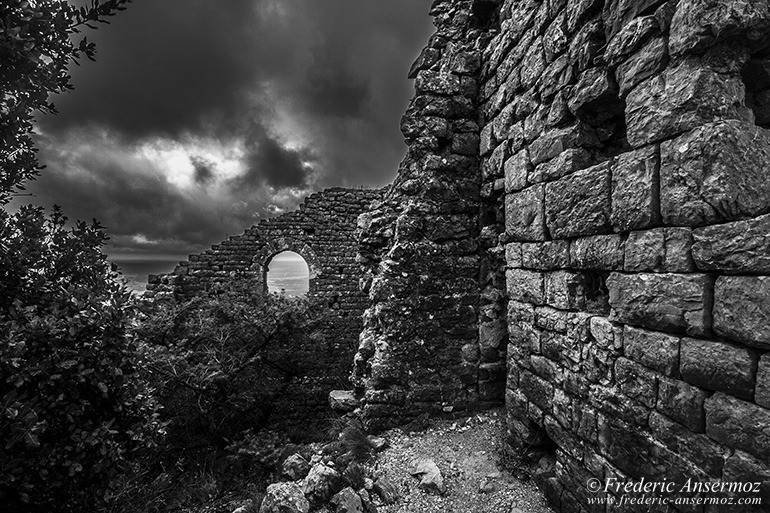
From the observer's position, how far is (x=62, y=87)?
3121 mm

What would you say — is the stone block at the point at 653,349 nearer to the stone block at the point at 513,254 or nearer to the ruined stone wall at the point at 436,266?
the stone block at the point at 513,254

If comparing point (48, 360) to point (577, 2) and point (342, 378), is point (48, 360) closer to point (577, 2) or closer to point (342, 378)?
point (577, 2)

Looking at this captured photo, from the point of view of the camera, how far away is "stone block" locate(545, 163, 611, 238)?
2334 millimetres

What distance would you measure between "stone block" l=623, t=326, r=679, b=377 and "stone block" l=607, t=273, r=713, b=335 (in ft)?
0.16

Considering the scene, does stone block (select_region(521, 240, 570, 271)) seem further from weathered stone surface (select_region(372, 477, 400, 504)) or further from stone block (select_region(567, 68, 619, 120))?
weathered stone surface (select_region(372, 477, 400, 504))

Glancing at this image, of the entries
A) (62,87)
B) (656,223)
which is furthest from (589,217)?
(62,87)

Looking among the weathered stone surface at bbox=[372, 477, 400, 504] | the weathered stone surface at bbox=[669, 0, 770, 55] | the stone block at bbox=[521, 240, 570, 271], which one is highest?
the weathered stone surface at bbox=[669, 0, 770, 55]

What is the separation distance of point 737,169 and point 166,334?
808 cm

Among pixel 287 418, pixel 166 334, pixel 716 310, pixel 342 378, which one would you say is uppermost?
pixel 716 310

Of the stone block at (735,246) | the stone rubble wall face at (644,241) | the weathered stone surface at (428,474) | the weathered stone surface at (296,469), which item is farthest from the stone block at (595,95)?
the weathered stone surface at (296,469)

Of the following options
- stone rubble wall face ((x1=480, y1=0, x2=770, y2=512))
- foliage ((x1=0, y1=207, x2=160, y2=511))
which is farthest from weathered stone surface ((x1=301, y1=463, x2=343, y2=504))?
stone rubble wall face ((x1=480, y1=0, x2=770, y2=512))

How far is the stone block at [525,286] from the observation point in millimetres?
3064

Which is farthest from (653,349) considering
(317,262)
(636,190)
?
(317,262)

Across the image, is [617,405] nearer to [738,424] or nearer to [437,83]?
[738,424]
